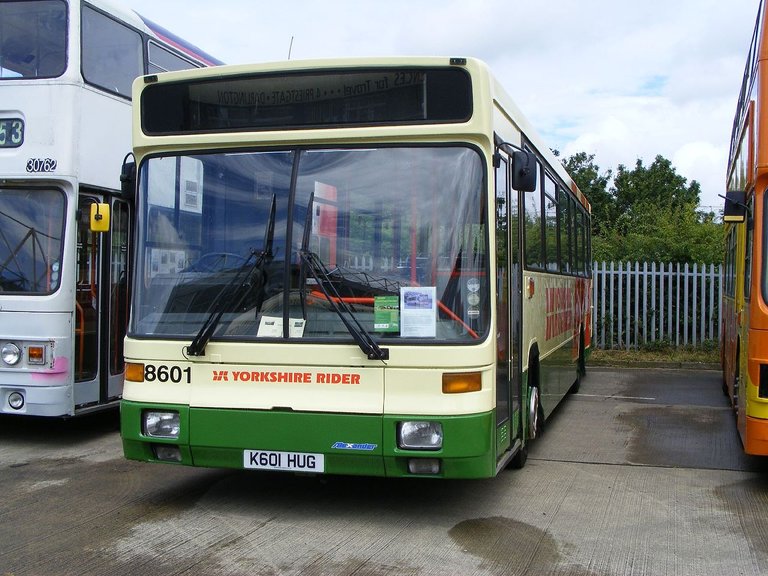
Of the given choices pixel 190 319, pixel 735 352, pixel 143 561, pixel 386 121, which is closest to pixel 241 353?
pixel 190 319

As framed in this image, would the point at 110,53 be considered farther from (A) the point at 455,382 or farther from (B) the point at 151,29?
(A) the point at 455,382

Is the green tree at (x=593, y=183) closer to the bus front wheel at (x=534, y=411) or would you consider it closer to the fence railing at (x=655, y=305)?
the fence railing at (x=655, y=305)

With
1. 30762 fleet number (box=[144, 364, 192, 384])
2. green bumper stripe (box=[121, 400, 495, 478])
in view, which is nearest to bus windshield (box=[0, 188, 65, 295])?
30762 fleet number (box=[144, 364, 192, 384])

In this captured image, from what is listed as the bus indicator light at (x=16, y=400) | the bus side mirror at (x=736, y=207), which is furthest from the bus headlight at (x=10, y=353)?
the bus side mirror at (x=736, y=207)

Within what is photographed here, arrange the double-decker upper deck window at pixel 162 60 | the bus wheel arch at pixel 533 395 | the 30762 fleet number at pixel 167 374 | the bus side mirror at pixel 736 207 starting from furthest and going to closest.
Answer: the double-decker upper deck window at pixel 162 60, the bus wheel arch at pixel 533 395, the bus side mirror at pixel 736 207, the 30762 fleet number at pixel 167 374

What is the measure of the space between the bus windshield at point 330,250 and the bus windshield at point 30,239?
2.84 metres

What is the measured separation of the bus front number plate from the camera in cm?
578

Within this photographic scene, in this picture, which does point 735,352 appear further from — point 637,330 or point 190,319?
point 637,330

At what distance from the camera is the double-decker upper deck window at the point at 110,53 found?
29.0ft

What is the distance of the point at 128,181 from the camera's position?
677cm

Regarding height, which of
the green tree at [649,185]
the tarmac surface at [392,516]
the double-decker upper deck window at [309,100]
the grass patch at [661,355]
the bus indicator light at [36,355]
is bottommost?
the tarmac surface at [392,516]

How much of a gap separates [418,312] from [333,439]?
102 centimetres

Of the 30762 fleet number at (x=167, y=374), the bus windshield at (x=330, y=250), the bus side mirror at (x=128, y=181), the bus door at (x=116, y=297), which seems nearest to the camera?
the bus windshield at (x=330, y=250)

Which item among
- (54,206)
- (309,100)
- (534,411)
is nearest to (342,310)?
(309,100)
